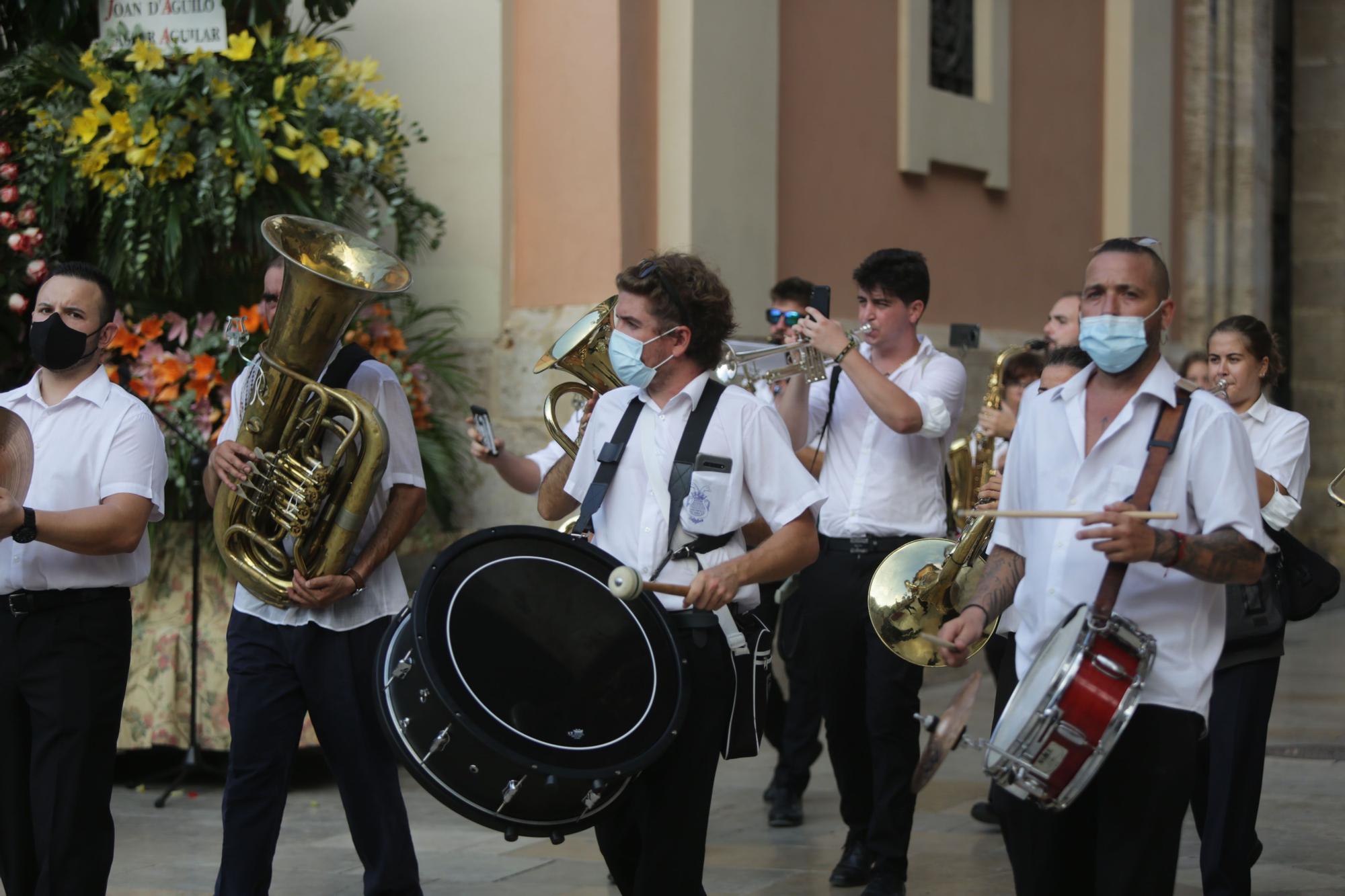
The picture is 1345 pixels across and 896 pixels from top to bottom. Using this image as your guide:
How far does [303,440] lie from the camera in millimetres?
4477

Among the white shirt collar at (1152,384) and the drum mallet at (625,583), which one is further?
the drum mallet at (625,583)

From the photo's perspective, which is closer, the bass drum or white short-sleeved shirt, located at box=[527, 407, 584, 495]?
the bass drum

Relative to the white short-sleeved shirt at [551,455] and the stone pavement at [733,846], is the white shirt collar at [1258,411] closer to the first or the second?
the stone pavement at [733,846]

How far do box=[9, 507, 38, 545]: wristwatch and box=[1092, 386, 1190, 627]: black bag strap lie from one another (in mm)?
2528

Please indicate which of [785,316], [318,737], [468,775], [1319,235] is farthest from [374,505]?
[1319,235]

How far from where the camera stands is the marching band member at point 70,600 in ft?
14.3

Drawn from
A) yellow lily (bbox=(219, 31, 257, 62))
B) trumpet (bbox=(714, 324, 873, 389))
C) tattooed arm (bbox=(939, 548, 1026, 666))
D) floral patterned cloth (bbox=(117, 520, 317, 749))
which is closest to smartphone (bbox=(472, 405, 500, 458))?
trumpet (bbox=(714, 324, 873, 389))

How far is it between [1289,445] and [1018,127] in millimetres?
5918

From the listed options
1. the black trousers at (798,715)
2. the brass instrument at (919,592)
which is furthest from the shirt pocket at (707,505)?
the black trousers at (798,715)

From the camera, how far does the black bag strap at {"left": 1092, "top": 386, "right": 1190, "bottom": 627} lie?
3.22 m

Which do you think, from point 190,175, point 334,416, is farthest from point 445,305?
point 334,416

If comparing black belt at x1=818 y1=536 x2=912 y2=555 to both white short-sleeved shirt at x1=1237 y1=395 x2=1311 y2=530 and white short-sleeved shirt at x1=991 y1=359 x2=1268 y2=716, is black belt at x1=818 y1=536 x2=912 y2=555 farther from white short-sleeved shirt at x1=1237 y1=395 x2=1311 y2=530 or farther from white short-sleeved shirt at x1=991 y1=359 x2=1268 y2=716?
white short-sleeved shirt at x1=991 y1=359 x2=1268 y2=716

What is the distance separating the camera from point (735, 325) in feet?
14.2

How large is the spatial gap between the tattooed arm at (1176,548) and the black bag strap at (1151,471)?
58mm
